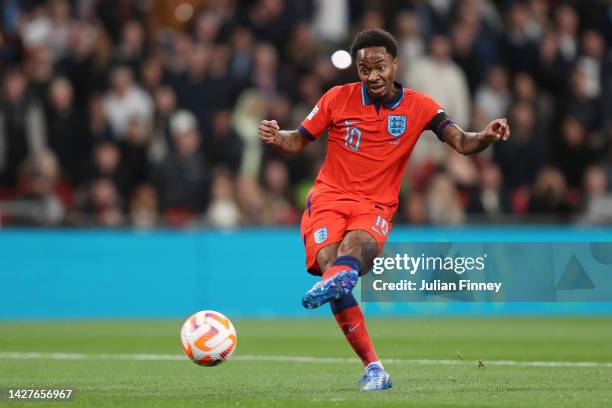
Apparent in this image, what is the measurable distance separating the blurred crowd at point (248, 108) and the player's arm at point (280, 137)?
8445mm

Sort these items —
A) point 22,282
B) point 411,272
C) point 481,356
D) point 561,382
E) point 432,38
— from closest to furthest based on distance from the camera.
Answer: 1. point 561,382
2. point 411,272
3. point 481,356
4. point 22,282
5. point 432,38

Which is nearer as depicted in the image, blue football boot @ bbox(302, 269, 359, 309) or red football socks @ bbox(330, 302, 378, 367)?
blue football boot @ bbox(302, 269, 359, 309)

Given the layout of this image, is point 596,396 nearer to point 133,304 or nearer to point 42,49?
point 133,304

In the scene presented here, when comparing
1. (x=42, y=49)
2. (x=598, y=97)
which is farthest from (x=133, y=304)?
(x=598, y=97)

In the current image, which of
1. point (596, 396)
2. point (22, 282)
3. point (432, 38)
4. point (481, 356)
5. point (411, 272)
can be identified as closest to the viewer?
point (596, 396)

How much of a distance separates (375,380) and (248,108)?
1030cm

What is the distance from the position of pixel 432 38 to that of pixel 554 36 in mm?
2293

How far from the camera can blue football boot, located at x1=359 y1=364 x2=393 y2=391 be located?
8352mm

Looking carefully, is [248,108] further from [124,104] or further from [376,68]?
[376,68]

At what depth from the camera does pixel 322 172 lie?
9.16 meters

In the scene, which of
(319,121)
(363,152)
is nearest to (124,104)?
(319,121)

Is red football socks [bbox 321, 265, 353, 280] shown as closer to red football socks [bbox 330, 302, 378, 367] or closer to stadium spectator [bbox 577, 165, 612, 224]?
red football socks [bbox 330, 302, 378, 367]

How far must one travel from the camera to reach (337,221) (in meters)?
8.73

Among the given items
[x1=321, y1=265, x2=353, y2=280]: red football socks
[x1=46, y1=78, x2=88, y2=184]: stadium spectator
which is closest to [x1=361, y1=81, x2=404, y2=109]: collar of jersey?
[x1=321, y1=265, x2=353, y2=280]: red football socks
